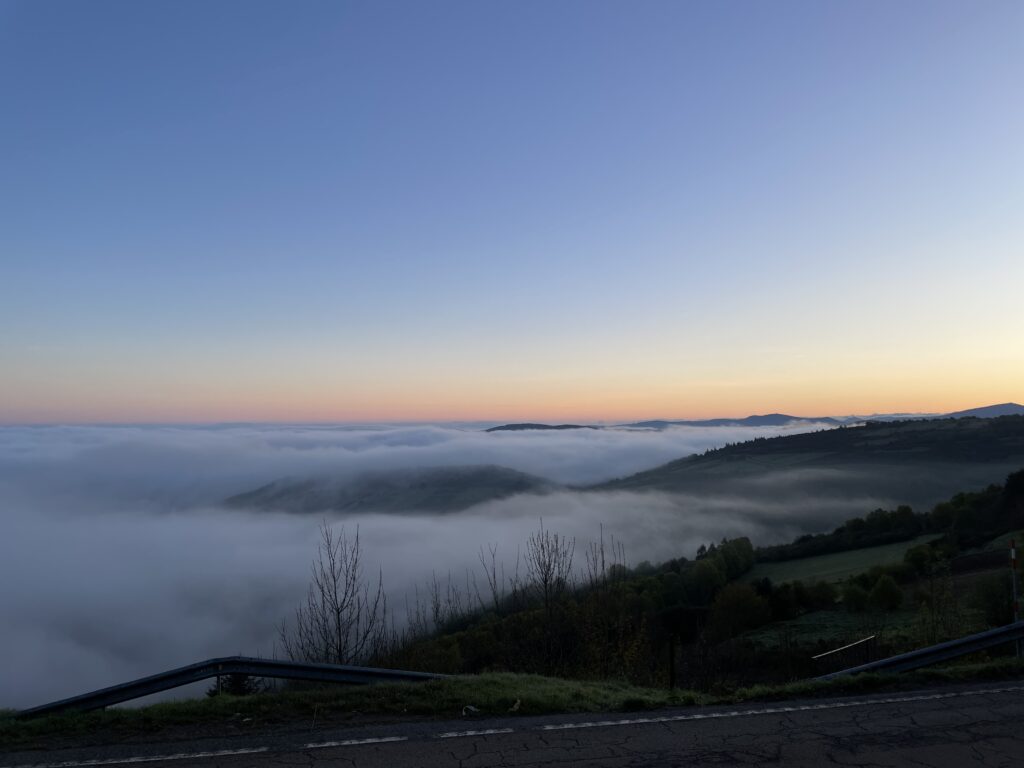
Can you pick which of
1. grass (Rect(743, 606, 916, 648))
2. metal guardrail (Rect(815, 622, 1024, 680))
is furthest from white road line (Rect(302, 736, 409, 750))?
grass (Rect(743, 606, 916, 648))

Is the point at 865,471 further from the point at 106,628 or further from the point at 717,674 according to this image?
the point at 106,628

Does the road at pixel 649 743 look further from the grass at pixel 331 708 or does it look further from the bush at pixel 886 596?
the bush at pixel 886 596

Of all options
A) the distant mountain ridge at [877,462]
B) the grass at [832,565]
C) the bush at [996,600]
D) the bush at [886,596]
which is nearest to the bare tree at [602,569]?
the bush at [996,600]

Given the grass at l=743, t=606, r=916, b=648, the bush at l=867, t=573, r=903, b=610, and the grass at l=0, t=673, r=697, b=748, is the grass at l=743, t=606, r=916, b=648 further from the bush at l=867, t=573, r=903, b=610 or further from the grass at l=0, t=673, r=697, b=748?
the grass at l=0, t=673, r=697, b=748

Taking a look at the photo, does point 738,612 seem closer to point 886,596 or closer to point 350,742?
point 886,596

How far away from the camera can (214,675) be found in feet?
26.0

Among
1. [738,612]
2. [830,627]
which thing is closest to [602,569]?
[830,627]

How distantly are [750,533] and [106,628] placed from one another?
142 meters

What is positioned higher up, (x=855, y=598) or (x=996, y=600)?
(x=996, y=600)

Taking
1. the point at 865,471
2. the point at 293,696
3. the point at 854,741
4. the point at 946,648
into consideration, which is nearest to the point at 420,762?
the point at 293,696

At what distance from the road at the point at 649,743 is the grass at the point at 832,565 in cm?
4410

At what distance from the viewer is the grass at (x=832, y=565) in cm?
4922

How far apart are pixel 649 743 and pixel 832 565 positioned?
186 feet

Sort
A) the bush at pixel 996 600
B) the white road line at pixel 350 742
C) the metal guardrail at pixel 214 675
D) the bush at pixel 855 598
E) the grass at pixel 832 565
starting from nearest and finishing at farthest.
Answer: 1. the white road line at pixel 350 742
2. the metal guardrail at pixel 214 675
3. the bush at pixel 996 600
4. the bush at pixel 855 598
5. the grass at pixel 832 565
